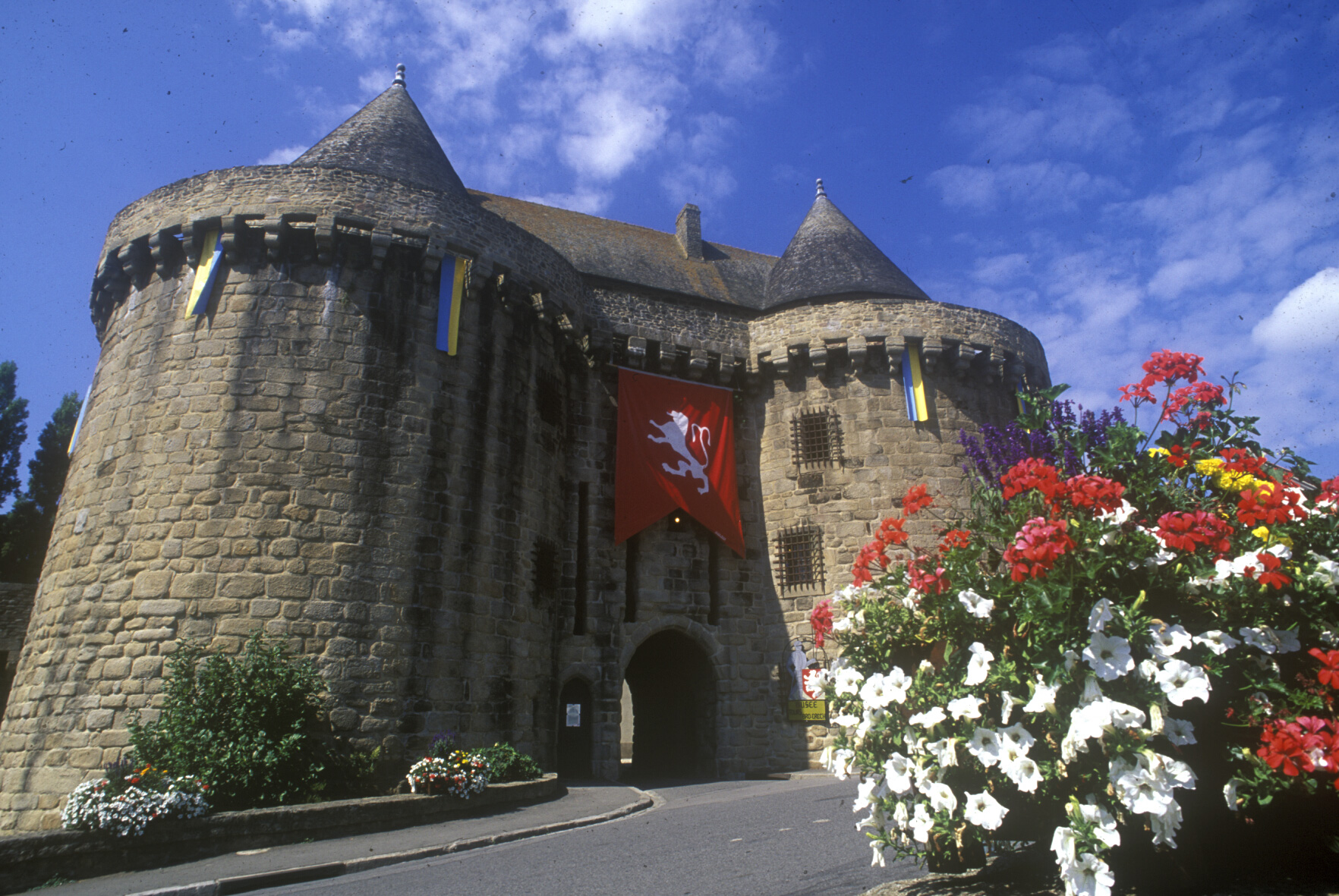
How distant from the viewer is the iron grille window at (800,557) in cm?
1612

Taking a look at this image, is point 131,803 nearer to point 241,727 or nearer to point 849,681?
point 241,727

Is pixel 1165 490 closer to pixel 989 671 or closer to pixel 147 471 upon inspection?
pixel 989 671

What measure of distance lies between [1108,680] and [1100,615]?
242 mm

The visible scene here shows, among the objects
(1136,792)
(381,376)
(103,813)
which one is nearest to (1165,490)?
(1136,792)

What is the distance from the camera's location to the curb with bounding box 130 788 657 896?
6125 millimetres

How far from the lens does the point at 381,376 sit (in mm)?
12078

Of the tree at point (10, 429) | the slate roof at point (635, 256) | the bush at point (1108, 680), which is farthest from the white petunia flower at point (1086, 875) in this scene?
the tree at point (10, 429)

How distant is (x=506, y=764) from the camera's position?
10.7 m

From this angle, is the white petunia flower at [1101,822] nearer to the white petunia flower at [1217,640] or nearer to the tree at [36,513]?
the white petunia flower at [1217,640]

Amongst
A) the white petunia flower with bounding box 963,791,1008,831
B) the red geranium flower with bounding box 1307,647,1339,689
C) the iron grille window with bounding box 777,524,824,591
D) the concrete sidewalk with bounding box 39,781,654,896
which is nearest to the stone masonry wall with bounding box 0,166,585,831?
the concrete sidewalk with bounding box 39,781,654,896

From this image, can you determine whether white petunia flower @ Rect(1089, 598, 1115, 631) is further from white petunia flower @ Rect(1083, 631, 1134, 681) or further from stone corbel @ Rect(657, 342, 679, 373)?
stone corbel @ Rect(657, 342, 679, 373)

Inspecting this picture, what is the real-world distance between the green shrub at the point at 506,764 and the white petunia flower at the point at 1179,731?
9.01m

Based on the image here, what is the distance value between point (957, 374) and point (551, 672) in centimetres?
1071

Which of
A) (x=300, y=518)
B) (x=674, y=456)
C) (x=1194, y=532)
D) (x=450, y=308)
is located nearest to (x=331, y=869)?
(x=300, y=518)
